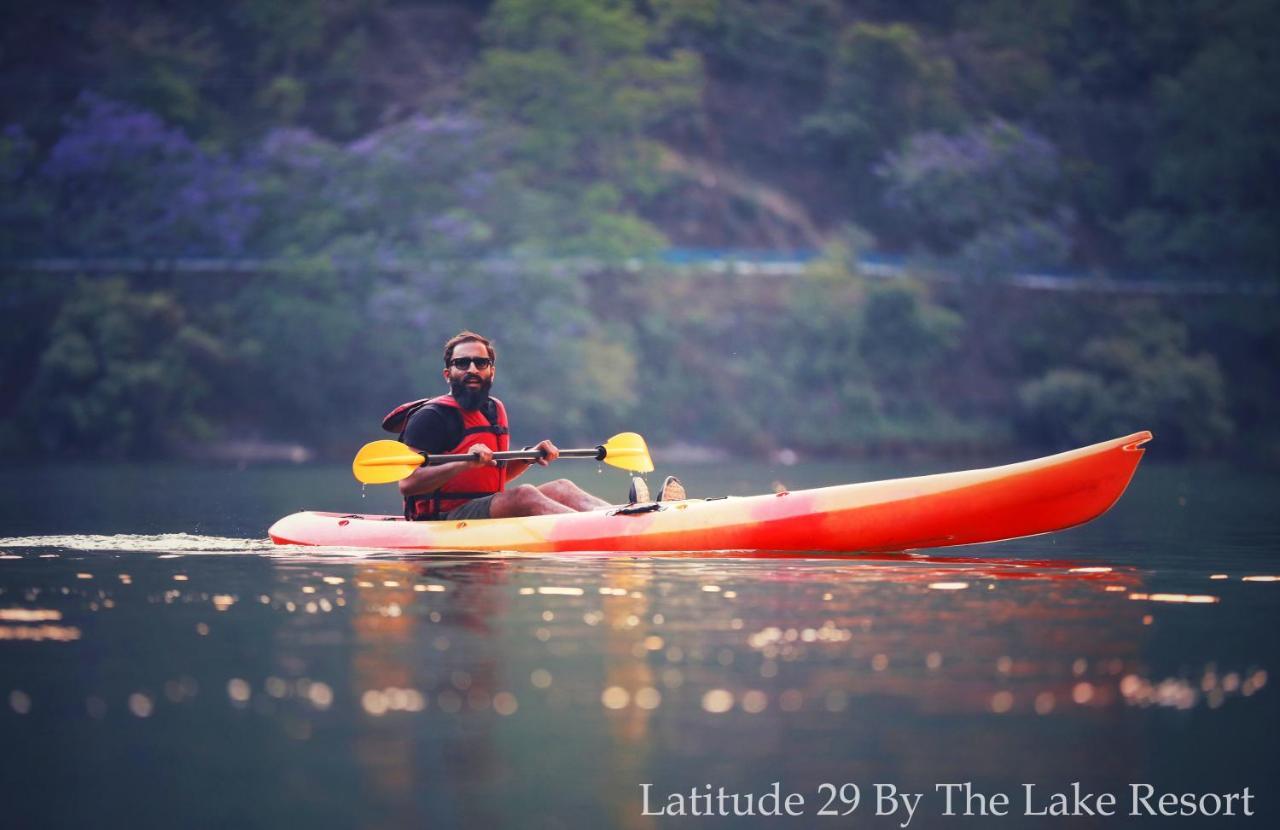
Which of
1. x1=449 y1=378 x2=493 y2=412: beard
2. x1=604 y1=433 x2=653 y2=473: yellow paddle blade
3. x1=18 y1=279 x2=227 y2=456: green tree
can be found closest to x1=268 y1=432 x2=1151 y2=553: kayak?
x1=449 y1=378 x2=493 y2=412: beard

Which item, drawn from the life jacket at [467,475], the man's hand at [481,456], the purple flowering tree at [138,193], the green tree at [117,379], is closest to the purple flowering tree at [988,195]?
the purple flowering tree at [138,193]

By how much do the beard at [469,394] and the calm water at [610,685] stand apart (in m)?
1.00

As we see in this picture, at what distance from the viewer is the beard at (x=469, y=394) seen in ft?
39.7

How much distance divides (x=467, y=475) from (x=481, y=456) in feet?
2.13

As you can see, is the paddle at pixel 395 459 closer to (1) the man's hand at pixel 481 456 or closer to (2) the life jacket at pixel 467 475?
(1) the man's hand at pixel 481 456

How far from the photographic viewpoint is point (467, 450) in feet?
39.7

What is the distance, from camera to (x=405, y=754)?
648 centimetres

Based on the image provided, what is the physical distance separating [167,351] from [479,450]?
24.4 meters

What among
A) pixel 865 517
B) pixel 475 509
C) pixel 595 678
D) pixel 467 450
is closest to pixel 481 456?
pixel 467 450

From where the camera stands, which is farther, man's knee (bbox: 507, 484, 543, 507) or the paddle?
man's knee (bbox: 507, 484, 543, 507)

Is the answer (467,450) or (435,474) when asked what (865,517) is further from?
(435,474)

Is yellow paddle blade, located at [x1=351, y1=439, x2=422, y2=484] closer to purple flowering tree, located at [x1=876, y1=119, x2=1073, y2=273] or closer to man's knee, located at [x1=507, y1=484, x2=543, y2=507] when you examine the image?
man's knee, located at [x1=507, y1=484, x2=543, y2=507]

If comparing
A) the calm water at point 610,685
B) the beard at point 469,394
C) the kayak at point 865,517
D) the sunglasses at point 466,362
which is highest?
the sunglasses at point 466,362

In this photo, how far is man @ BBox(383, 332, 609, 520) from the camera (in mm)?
11969
